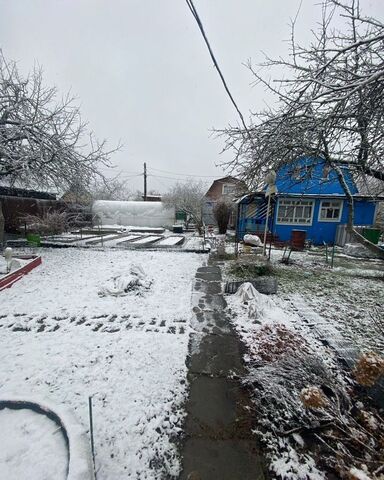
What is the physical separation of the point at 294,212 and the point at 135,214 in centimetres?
1448

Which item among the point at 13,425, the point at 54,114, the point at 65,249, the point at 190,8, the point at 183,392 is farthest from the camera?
the point at 65,249

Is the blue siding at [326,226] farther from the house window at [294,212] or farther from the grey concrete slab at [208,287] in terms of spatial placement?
the grey concrete slab at [208,287]

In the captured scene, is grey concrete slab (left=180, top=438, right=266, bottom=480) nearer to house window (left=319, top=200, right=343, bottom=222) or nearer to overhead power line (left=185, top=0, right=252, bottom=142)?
overhead power line (left=185, top=0, right=252, bottom=142)

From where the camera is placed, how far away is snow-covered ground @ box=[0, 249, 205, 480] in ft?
5.57

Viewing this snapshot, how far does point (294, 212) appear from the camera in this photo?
41.3ft

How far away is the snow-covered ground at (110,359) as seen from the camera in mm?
1697

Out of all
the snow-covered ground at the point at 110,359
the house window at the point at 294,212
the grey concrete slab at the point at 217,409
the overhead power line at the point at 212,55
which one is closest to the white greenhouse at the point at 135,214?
the house window at the point at 294,212

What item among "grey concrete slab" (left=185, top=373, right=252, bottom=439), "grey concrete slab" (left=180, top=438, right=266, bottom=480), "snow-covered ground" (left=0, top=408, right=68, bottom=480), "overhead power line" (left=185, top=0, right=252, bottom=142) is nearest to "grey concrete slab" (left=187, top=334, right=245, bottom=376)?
"grey concrete slab" (left=185, top=373, right=252, bottom=439)

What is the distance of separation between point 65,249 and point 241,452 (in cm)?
954

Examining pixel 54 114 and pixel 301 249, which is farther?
pixel 301 249

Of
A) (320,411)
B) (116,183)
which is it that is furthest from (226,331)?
(116,183)

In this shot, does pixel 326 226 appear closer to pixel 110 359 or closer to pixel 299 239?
pixel 299 239

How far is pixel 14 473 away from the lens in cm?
128

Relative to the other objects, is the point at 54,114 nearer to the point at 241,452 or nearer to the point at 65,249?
the point at 65,249
